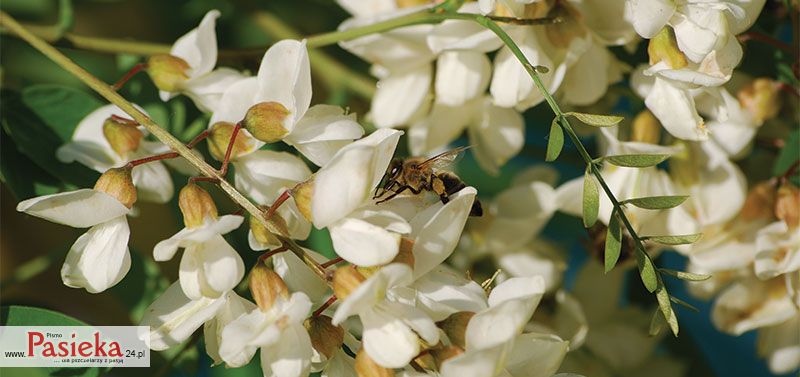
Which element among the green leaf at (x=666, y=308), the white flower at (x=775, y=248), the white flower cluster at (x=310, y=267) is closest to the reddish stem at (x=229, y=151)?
the white flower cluster at (x=310, y=267)

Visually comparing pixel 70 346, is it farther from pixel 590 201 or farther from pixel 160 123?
pixel 590 201

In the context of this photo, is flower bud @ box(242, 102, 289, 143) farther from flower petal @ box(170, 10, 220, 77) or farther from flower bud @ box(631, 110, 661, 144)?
flower bud @ box(631, 110, 661, 144)

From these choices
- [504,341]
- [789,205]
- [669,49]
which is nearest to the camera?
[504,341]

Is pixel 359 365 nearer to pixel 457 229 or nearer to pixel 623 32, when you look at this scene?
pixel 457 229

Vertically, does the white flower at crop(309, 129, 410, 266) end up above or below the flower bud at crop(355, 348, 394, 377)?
above

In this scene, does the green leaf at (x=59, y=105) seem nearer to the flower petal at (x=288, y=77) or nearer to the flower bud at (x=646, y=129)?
the flower petal at (x=288, y=77)

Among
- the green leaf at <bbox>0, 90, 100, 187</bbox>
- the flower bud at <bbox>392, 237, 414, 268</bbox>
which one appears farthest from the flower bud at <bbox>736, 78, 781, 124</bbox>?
the green leaf at <bbox>0, 90, 100, 187</bbox>

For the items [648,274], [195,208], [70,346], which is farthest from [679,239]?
[70,346]
